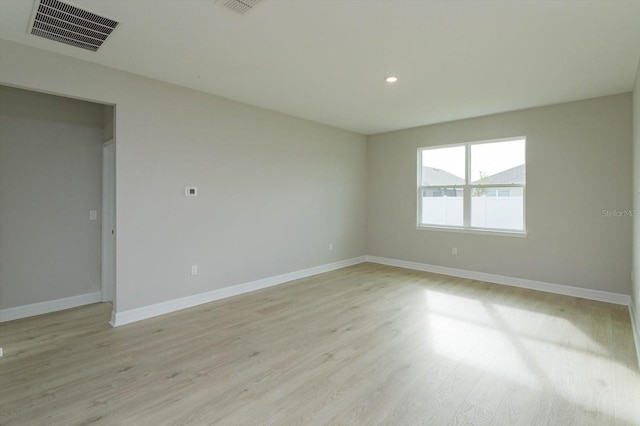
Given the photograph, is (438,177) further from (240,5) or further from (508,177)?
(240,5)

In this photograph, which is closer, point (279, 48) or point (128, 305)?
point (279, 48)

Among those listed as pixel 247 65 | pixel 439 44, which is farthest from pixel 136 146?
pixel 439 44

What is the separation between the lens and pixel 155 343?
2.94 meters

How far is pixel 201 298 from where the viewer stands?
405 centimetres

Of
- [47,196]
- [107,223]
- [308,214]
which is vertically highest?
[47,196]

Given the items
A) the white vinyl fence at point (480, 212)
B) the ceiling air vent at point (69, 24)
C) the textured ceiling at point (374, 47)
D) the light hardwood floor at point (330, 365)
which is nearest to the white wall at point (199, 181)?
the textured ceiling at point (374, 47)

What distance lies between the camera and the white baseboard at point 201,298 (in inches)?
135

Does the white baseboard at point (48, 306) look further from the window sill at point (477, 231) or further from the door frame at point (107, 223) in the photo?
the window sill at point (477, 231)

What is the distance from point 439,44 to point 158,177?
10.6 ft

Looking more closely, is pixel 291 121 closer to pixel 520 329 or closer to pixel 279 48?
pixel 279 48

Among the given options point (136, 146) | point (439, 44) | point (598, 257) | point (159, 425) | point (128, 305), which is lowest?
point (159, 425)

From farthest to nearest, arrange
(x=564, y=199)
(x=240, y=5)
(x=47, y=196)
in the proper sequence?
(x=564, y=199) < (x=47, y=196) < (x=240, y=5)

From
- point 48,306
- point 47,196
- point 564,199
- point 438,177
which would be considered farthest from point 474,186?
point 48,306

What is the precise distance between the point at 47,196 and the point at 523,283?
6.57 meters
